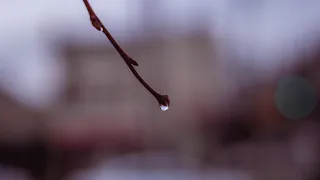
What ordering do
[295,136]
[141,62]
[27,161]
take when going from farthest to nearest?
[141,62]
[295,136]
[27,161]

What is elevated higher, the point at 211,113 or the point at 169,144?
the point at 211,113

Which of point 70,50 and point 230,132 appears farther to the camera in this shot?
point 70,50

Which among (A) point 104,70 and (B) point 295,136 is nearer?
(B) point 295,136

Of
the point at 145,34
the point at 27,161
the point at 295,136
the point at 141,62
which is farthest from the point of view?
the point at 141,62

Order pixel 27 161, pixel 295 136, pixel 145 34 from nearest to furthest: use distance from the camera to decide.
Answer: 1. pixel 27 161
2. pixel 295 136
3. pixel 145 34

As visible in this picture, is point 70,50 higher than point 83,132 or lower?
lower

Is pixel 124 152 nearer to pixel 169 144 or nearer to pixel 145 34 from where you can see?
pixel 169 144

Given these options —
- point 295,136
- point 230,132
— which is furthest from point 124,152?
point 295,136

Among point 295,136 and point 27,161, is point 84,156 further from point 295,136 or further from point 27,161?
point 295,136

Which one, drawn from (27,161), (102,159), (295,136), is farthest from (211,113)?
(27,161)
